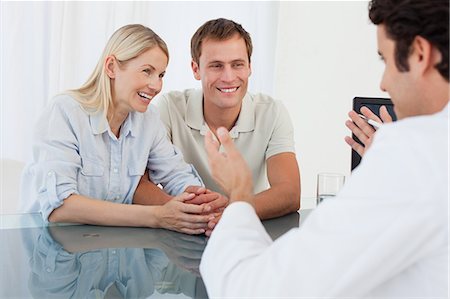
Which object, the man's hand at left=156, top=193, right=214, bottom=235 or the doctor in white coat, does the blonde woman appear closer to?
the man's hand at left=156, top=193, right=214, bottom=235

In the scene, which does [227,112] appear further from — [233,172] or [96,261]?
[233,172]

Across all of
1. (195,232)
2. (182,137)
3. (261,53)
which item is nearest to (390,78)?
(195,232)

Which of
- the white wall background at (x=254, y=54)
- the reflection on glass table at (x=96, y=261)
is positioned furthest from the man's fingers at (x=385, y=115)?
the white wall background at (x=254, y=54)

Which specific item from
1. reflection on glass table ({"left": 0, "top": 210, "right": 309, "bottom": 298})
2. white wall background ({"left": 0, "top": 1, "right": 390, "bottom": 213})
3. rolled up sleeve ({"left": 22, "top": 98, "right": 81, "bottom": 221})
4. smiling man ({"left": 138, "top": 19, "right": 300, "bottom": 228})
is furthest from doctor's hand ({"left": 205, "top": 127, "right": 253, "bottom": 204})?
white wall background ({"left": 0, "top": 1, "right": 390, "bottom": 213})

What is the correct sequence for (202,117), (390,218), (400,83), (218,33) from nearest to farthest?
(390,218) < (400,83) < (218,33) < (202,117)

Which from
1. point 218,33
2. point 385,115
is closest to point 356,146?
point 385,115

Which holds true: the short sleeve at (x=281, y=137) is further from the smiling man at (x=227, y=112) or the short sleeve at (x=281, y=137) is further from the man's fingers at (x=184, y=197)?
the man's fingers at (x=184, y=197)

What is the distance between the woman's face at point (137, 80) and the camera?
2164mm

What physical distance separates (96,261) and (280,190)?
2.84ft

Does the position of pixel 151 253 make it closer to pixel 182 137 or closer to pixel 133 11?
pixel 182 137

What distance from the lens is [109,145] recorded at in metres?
2.16

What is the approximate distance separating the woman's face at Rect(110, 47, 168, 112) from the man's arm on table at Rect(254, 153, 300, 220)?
50 cm

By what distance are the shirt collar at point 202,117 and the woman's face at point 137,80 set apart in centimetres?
40

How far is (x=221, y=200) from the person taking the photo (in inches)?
76.3
